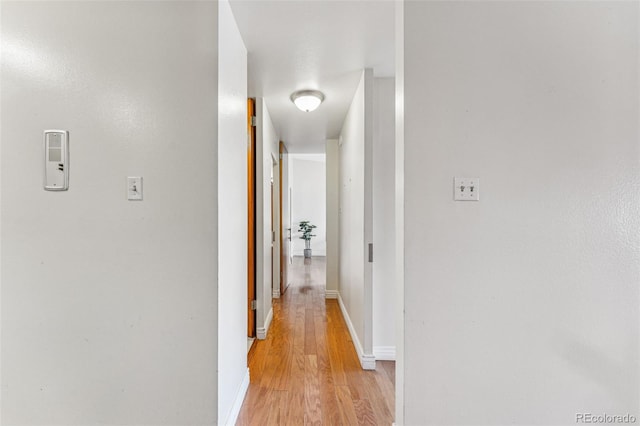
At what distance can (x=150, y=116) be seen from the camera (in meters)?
1.41

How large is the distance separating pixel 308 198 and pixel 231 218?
22.5ft

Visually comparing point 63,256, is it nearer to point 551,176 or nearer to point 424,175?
point 424,175

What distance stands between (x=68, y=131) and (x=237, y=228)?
946 millimetres

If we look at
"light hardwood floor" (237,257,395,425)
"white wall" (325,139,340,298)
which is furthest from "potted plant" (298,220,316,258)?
"light hardwood floor" (237,257,395,425)

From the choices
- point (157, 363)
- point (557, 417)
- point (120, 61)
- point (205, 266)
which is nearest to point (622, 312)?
point (557, 417)

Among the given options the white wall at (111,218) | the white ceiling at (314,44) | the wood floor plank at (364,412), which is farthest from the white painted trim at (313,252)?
the white wall at (111,218)

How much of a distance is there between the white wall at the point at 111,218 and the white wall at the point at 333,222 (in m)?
3.02

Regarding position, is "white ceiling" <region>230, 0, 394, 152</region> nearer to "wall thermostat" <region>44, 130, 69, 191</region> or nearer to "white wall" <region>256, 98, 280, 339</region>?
"white wall" <region>256, 98, 280, 339</region>

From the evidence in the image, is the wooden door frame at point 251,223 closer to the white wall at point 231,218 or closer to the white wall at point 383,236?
the white wall at point 231,218

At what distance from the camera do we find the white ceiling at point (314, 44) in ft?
5.61

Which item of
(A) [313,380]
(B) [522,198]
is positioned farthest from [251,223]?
(B) [522,198]

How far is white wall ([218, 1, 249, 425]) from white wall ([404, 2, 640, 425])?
→ 3.00 ft

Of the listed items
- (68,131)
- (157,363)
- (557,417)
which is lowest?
(557,417)

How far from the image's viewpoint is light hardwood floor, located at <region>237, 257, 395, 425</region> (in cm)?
179
